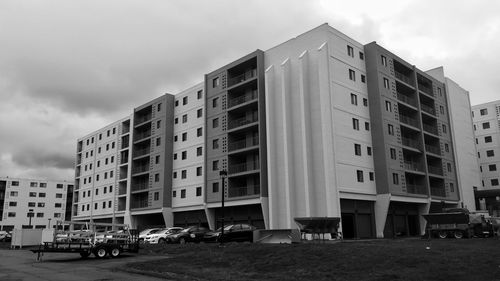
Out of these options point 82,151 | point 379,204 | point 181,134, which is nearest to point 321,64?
point 379,204

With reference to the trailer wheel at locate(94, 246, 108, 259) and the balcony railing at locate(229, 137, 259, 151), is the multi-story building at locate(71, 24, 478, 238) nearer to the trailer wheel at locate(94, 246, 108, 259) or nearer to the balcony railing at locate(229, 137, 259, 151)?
the balcony railing at locate(229, 137, 259, 151)

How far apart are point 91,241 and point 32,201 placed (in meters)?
111

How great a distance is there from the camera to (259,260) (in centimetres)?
2016

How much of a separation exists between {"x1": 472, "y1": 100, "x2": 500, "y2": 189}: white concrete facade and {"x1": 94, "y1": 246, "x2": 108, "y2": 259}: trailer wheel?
233 feet

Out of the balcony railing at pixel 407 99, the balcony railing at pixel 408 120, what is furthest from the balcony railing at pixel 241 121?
the balcony railing at pixel 407 99

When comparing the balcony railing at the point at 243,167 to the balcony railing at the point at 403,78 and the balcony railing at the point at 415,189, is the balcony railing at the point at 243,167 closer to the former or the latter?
the balcony railing at the point at 415,189

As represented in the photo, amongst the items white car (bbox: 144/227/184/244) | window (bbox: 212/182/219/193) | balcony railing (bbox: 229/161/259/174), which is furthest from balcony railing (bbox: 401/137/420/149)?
white car (bbox: 144/227/184/244)

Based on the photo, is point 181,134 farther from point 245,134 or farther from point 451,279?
point 451,279

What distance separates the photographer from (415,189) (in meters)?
48.7

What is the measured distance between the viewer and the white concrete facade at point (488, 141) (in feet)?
260

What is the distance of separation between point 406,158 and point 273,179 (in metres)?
17.5

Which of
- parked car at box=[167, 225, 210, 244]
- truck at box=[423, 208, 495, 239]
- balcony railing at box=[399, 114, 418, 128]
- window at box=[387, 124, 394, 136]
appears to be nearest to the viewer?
truck at box=[423, 208, 495, 239]

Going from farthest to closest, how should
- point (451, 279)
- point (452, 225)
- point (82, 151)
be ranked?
point (82, 151) → point (452, 225) → point (451, 279)

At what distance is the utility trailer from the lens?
1032 inches
